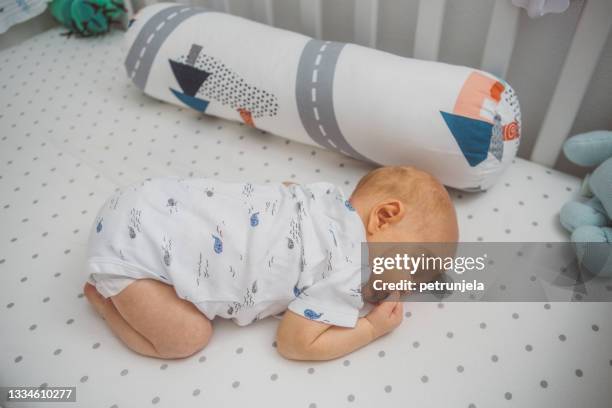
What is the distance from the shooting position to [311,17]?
4.17ft

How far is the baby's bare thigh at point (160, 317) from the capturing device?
856mm

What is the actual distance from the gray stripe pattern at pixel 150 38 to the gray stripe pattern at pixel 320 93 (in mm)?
367

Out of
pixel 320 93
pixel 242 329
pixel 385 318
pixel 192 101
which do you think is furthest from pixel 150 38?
pixel 385 318

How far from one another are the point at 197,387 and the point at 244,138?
25.0 inches

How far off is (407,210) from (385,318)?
7.5 inches

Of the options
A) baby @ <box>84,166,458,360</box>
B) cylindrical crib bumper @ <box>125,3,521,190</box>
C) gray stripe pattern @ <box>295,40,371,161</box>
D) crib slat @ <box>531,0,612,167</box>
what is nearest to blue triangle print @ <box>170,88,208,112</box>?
cylindrical crib bumper @ <box>125,3,521,190</box>

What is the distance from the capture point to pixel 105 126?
133 cm

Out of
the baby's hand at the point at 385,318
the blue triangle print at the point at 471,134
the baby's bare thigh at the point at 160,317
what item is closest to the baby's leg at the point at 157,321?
the baby's bare thigh at the point at 160,317

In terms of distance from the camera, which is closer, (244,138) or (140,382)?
(140,382)

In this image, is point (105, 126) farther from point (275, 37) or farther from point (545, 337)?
point (545, 337)

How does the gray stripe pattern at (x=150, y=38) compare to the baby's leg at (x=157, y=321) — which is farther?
the gray stripe pattern at (x=150, y=38)

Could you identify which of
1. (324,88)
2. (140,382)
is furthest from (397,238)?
(140,382)

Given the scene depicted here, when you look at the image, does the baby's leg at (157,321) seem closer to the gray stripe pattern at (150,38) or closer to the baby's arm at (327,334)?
the baby's arm at (327,334)

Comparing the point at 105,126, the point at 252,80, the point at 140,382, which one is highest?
the point at 252,80
